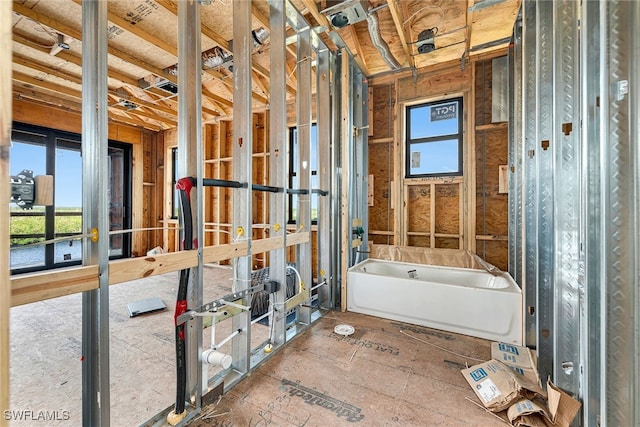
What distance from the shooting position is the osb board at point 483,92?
3.30 meters

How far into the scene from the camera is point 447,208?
3.52m

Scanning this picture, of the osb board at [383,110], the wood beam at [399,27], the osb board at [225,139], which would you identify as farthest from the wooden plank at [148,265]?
the osb board at [225,139]

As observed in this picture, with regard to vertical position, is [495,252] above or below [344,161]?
below

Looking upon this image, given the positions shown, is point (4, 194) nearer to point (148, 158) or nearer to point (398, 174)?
point (398, 174)

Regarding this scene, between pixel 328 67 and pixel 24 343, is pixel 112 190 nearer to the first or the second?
pixel 24 343

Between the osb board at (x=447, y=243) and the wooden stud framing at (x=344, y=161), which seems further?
the osb board at (x=447, y=243)

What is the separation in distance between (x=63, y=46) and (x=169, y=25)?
1.24 metres

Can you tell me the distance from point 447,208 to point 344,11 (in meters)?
2.58

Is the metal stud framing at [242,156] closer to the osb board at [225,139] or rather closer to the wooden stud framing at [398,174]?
the wooden stud framing at [398,174]

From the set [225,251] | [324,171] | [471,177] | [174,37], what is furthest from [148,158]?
[471,177]

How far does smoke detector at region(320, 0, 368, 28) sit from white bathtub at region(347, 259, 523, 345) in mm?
2583

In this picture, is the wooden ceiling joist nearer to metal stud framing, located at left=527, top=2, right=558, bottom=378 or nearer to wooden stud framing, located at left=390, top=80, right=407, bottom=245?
wooden stud framing, located at left=390, top=80, right=407, bottom=245

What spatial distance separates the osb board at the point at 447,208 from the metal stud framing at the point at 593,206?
1677mm

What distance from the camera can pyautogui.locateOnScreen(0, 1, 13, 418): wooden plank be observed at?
58 cm
